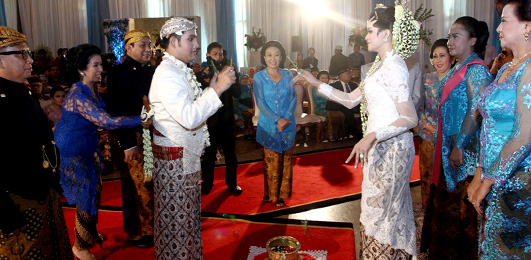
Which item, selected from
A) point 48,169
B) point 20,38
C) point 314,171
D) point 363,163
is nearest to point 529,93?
point 363,163

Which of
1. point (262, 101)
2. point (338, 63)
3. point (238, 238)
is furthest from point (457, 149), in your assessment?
point (338, 63)

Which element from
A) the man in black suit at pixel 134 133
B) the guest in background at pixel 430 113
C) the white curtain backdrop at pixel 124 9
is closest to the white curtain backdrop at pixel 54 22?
the white curtain backdrop at pixel 124 9

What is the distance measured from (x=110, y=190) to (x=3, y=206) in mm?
3275

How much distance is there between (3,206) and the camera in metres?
1.80

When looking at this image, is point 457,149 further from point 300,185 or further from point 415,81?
point 300,185

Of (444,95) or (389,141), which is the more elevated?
(444,95)

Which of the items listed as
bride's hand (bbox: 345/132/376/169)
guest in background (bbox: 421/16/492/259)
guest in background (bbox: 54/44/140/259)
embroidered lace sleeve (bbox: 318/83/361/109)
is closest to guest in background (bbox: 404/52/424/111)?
guest in background (bbox: 421/16/492/259)

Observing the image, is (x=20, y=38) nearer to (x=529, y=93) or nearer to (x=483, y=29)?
(x=529, y=93)

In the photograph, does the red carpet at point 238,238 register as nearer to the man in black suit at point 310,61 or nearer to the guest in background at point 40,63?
the guest in background at point 40,63

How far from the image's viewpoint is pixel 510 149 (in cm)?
174

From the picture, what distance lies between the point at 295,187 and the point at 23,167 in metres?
3.36

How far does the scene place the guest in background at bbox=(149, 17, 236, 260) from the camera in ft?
7.75

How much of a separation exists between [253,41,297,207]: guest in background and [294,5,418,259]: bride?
1832mm

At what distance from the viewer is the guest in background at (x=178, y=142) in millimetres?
2363
